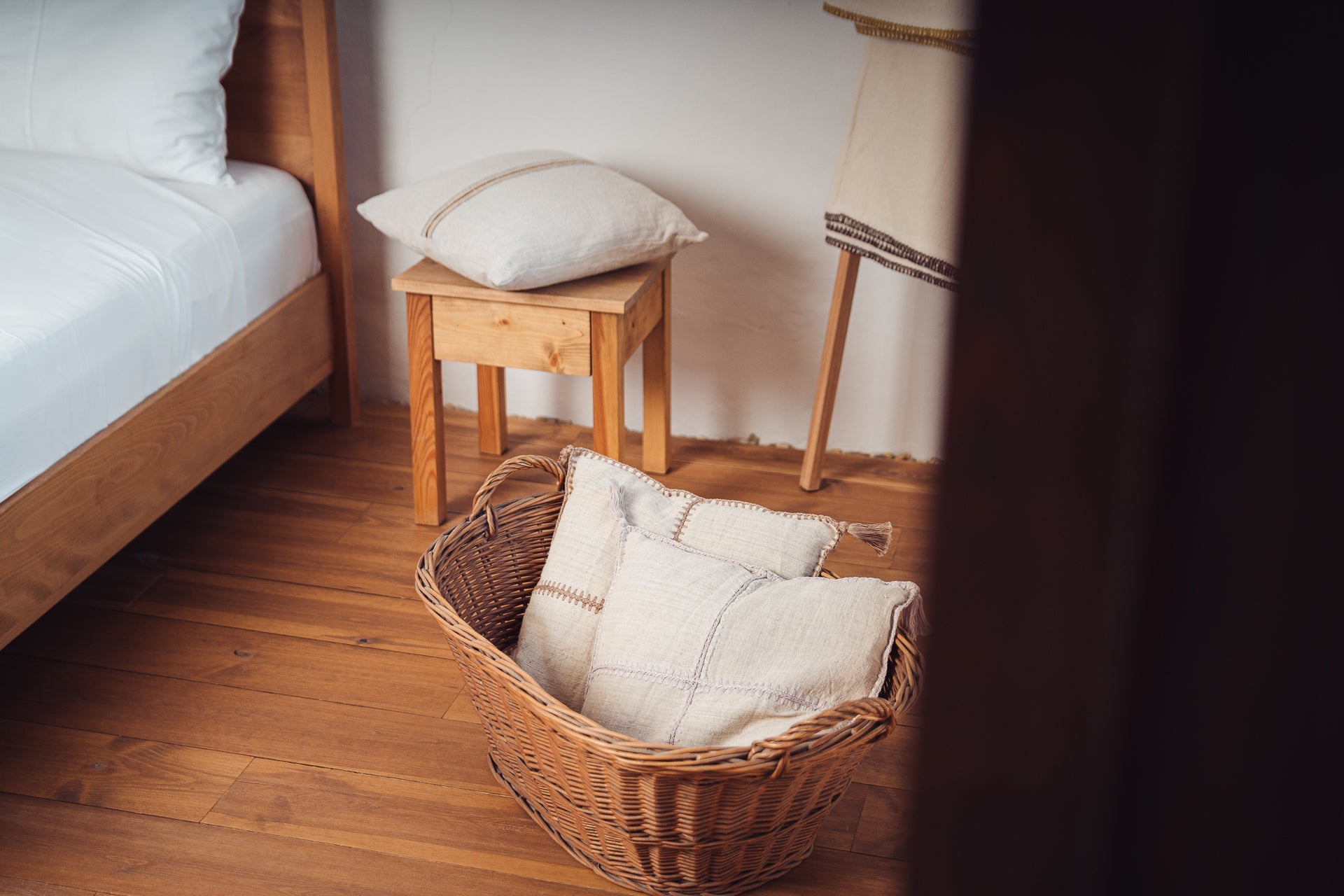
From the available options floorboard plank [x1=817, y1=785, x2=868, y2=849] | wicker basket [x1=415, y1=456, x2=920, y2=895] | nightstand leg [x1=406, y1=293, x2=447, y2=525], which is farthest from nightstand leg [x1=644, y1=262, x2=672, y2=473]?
floorboard plank [x1=817, y1=785, x2=868, y2=849]

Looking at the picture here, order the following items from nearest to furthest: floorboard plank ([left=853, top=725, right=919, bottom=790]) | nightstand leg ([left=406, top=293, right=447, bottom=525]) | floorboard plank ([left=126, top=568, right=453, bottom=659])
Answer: floorboard plank ([left=853, top=725, right=919, bottom=790]) < floorboard plank ([left=126, top=568, right=453, bottom=659]) < nightstand leg ([left=406, top=293, right=447, bottom=525])

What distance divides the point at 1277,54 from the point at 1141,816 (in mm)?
130

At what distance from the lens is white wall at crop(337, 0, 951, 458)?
1.94 metres

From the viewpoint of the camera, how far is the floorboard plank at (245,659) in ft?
4.70

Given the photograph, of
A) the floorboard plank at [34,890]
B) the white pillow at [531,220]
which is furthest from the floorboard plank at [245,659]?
the white pillow at [531,220]

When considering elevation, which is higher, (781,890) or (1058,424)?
(1058,424)

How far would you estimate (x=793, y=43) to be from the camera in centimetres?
191

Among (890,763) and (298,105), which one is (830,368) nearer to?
(890,763)

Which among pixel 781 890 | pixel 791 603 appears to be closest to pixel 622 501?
pixel 791 603

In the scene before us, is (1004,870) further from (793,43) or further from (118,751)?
(793,43)

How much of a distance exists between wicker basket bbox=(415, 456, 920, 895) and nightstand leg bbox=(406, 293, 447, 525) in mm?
499

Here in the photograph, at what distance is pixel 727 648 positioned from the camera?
44.3 inches

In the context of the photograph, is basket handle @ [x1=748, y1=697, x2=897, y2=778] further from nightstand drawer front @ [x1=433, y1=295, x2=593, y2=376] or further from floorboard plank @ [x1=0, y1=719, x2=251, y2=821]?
nightstand drawer front @ [x1=433, y1=295, x2=593, y2=376]

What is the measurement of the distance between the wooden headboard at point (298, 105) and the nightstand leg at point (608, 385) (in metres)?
0.71
